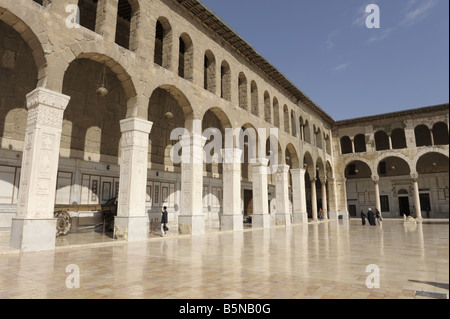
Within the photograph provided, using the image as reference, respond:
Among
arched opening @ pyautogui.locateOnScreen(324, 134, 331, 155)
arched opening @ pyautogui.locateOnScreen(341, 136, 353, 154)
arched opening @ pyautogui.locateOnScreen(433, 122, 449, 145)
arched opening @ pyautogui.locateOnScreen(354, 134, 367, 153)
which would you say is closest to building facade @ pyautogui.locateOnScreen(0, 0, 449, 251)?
arched opening @ pyautogui.locateOnScreen(324, 134, 331, 155)

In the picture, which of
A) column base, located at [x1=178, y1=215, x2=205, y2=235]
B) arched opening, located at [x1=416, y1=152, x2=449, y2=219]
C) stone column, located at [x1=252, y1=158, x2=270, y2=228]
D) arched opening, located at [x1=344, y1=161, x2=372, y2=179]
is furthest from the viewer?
arched opening, located at [x1=344, y1=161, x2=372, y2=179]

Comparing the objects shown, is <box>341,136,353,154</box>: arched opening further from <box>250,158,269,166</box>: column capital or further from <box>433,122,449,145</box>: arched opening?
<box>250,158,269,166</box>: column capital

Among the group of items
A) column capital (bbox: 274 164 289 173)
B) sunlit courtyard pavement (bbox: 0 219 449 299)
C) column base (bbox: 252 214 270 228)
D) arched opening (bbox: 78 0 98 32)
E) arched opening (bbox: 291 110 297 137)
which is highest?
arched opening (bbox: 78 0 98 32)

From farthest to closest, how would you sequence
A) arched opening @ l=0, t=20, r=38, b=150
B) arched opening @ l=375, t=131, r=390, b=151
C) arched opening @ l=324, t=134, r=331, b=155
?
arched opening @ l=375, t=131, r=390, b=151, arched opening @ l=324, t=134, r=331, b=155, arched opening @ l=0, t=20, r=38, b=150

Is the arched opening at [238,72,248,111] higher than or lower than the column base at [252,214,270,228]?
higher

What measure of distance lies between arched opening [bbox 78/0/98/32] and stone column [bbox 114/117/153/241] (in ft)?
18.8

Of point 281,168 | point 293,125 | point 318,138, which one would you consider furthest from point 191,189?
point 318,138

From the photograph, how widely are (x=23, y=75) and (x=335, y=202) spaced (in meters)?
26.6

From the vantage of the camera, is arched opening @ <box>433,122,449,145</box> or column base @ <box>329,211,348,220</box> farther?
column base @ <box>329,211,348,220</box>

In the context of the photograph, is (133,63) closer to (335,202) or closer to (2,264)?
(2,264)

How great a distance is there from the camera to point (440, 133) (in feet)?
92.5

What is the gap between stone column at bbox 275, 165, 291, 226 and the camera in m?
19.7

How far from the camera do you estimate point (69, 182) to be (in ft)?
40.3
